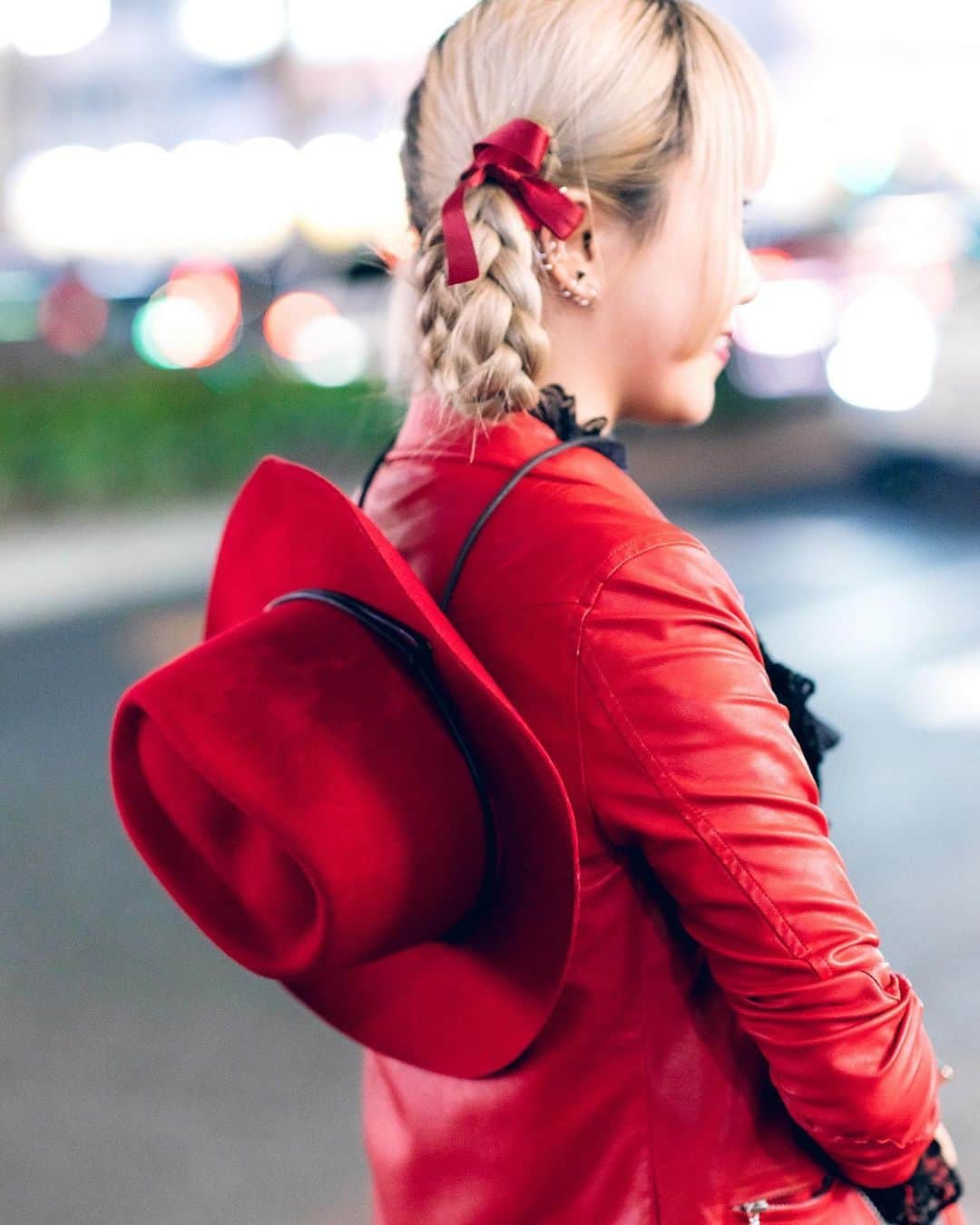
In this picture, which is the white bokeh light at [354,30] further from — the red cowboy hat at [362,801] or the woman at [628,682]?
the red cowboy hat at [362,801]

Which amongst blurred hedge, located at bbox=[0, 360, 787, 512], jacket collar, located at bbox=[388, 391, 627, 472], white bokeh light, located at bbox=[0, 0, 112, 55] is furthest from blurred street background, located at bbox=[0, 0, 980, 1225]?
white bokeh light, located at bbox=[0, 0, 112, 55]

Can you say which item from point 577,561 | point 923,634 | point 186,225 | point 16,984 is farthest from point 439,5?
point 577,561

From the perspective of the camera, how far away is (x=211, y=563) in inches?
344

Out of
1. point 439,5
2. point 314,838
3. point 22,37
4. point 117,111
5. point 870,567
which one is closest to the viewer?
point 314,838

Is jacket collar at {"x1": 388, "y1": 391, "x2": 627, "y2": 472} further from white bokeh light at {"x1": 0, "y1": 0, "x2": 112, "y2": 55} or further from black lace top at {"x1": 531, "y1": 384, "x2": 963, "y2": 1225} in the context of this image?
white bokeh light at {"x1": 0, "y1": 0, "x2": 112, "y2": 55}

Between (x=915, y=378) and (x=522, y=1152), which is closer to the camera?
(x=522, y=1152)

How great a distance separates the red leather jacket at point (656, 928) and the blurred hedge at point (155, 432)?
819 cm

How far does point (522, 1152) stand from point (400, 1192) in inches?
7.5

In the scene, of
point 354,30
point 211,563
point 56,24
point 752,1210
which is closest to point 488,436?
point 752,1210

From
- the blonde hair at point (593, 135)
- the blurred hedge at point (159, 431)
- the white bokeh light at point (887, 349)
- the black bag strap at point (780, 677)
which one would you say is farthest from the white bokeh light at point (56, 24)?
the black bag strap at point (780, 677)

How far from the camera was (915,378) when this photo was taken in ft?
30.5

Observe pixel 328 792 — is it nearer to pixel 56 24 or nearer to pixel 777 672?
pixel 777 672

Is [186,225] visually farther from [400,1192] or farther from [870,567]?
[400,1192]

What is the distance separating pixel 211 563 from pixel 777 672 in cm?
745
